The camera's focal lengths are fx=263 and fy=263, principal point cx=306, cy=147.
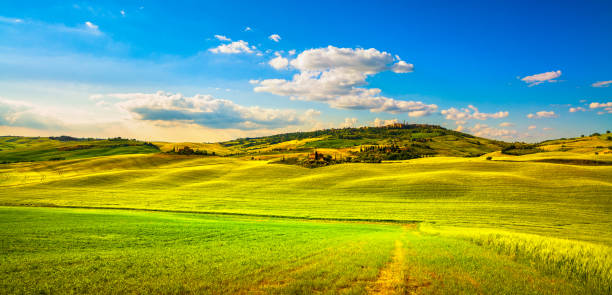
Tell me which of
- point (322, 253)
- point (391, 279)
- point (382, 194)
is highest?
point (391, 279)

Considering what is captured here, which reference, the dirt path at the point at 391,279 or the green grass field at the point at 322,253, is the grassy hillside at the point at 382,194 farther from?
the dirt path at the point at 391,279

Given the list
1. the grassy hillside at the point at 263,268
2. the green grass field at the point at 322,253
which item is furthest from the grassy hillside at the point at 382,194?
the grassy hillside at the point at 263,268

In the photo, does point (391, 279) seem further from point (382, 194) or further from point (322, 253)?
point (382, 194)

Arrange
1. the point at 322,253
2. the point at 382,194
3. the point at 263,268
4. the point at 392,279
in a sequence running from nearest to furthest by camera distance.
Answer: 1. the point at 392,279
2. the point at 263,268
3. the point at 322,253
4. the point at 382,194

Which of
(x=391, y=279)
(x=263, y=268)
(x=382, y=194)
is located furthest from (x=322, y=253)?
(x=382, y=194)

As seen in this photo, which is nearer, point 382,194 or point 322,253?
point 322,253

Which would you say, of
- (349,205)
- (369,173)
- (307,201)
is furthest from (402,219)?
(369,173)

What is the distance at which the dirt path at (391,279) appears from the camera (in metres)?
9.20

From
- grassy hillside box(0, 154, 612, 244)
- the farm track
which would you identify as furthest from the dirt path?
grassy hillside box(0, 154, 612, 244)

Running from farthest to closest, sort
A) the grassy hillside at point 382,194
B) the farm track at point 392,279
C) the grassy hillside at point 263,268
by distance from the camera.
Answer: the grassy hillside at point 382,194 → the farm track at point 392,279 → the grassy hillside at point 263,268

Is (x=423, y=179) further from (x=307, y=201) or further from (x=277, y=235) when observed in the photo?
(x=277, y=235)

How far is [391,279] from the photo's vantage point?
10109mm

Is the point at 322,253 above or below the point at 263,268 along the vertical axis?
below

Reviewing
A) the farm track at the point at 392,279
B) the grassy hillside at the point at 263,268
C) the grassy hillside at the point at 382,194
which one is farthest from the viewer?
the grassy hillside at the point at 382,194
